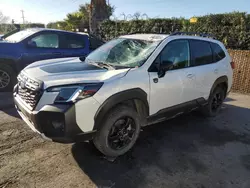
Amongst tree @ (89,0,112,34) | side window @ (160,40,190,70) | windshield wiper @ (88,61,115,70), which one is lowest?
windshield wiper @ (88,61,115,70)

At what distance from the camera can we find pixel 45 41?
6488mm

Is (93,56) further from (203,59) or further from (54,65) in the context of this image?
(203,59)

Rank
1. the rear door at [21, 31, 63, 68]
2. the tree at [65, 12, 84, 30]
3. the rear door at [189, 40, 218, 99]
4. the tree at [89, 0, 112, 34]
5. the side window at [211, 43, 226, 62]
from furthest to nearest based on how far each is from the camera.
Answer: the tree at [65, 12, 84, 30] < the tree at [89, 0, 112, 34] < the rear door at [21, 31, 63, 68] < the side window at [211, 43, 226, 62] < the rear door at [189, 40, 218, 99]

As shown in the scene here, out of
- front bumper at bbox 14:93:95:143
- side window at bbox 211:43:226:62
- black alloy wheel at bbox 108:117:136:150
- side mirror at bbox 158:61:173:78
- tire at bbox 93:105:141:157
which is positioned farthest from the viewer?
side window at bbox 211:43:226:62

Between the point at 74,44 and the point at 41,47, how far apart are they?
3.28ft

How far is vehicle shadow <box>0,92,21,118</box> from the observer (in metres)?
4.67

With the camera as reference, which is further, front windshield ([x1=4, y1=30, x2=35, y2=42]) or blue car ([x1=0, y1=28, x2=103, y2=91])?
front windshield ([x1=4, y1=30, x2=35, y2=42])

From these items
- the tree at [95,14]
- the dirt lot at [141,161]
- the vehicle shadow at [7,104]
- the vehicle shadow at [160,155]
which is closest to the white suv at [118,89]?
the vehicle shadow at [160,155]

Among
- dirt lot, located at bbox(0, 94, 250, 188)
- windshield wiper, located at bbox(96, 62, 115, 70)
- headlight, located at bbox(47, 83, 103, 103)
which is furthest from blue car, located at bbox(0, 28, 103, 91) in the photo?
headlight, located at bbox(47, 83, 103, 103)

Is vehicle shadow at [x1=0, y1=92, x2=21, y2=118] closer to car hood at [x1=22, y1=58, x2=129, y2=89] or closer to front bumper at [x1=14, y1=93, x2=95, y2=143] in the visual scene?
car hood at [x1=22, y1=58, x2=129, y2=89]

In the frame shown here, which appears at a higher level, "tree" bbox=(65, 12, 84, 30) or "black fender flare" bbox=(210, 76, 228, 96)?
"tree" bbox=(65, 12, 84, 30)

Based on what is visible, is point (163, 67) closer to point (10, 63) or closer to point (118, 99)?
point (118, 99)

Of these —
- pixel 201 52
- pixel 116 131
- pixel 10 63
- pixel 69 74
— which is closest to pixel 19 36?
pixel 10 63

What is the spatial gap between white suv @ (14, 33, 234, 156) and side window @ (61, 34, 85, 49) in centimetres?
295
